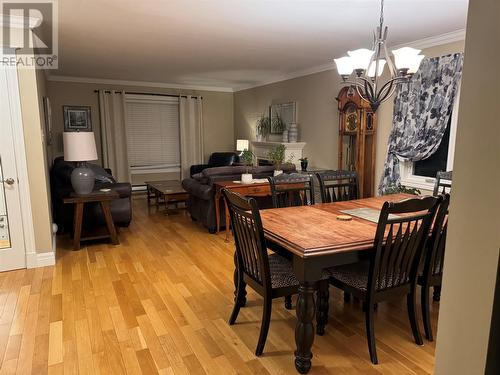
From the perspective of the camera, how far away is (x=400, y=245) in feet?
6.72

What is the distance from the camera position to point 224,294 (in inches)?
117

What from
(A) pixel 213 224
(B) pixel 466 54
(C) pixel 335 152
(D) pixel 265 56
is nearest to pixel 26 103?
(A) pixel 213 224

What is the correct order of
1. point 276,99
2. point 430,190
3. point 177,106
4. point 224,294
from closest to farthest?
point 224,294 < point 430,190 < point 276,99 < point 177,106

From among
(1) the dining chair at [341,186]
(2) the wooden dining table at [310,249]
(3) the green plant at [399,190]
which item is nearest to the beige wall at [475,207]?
(2) the wooden dining table at [310,249]

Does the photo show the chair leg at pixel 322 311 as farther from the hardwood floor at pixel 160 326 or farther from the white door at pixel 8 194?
the white door at pixel 8 194

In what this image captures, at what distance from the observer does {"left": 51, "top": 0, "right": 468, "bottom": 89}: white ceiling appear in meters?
3.06

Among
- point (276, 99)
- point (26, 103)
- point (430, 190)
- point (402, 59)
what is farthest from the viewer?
point (276, 99)

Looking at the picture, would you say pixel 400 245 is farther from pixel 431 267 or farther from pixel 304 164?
pixel 304 164

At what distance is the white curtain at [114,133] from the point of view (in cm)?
740

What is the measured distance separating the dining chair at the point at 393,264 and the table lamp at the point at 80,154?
10.2 feet

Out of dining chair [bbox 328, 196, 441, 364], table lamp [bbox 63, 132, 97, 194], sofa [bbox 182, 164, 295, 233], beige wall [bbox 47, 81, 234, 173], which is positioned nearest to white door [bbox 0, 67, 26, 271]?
table lamp [bbox 63, 132, 97, 194]

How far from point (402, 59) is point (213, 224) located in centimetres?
309

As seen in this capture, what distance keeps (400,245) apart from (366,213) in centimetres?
62

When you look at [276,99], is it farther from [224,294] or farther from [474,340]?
[474,340]
